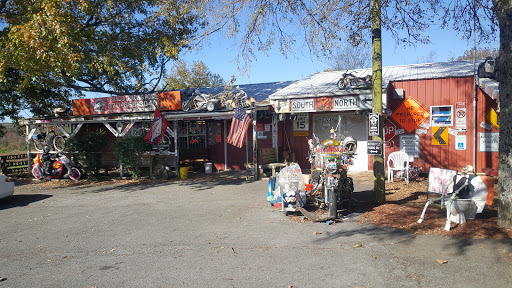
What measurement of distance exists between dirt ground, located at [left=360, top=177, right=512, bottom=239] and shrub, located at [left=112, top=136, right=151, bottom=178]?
30.3 feet

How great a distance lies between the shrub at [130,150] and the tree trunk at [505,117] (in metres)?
11.8

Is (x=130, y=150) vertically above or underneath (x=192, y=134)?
underneath

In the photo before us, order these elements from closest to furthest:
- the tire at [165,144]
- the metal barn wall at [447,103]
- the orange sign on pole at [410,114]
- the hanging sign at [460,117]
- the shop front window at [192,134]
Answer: the metal barn wall at [447,103] → the hanging sign at [460,117] → the orange sign on pole at [410,114] → the tire at [165,144] → the shop front window at [192,134]

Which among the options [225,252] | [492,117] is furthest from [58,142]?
[492,117]

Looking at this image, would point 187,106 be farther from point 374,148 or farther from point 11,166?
point 11,166

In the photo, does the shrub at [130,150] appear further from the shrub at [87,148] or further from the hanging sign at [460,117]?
the hanging sign at [460,117]

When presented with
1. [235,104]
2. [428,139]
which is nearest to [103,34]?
[235,104]

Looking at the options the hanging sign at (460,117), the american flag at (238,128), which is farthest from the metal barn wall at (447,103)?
the american flag at (238,128)

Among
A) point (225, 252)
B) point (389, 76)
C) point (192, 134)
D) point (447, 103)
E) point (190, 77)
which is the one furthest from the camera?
point (190, 77)

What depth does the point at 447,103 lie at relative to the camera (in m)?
13.0

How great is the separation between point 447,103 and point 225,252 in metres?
10.6

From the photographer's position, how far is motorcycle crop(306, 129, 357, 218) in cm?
746

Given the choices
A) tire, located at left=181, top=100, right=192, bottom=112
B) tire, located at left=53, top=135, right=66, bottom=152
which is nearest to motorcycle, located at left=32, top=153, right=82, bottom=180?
tire, located at left=53, top=135, right=66, bottom=152

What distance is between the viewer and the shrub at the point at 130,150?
14.3 metres
